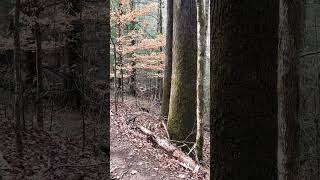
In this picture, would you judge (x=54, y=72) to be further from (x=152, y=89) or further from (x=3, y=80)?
(x=152, y=89)

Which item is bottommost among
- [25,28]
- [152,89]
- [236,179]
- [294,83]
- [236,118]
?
[152,89]

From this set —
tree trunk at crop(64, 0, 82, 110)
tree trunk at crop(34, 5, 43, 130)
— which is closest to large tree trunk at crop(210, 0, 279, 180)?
tree trunk at crop(34, 5, 43, 130)

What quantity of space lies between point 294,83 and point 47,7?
22.9 feet

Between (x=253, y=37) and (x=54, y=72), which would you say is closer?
(x=253, y=37)

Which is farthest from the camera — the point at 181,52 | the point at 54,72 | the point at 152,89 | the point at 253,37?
the point at 152,89

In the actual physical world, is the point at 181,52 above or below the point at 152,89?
above

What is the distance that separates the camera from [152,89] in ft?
88.6

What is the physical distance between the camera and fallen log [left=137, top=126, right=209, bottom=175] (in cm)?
764

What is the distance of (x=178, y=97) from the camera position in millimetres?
9727

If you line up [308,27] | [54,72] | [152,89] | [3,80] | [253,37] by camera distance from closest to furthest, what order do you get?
1. [308,27]
2. [253,37]
3. [3,80]
4. [54,72]
5. [152,89]

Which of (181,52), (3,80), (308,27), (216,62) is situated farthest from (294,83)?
(181,52)

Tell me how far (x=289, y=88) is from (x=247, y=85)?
0.14 m

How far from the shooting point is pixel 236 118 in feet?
4.01

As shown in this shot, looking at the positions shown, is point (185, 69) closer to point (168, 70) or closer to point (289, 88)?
point (168, 70)
